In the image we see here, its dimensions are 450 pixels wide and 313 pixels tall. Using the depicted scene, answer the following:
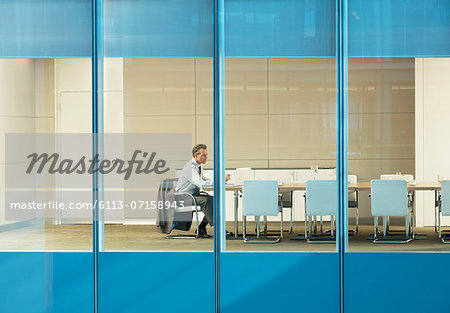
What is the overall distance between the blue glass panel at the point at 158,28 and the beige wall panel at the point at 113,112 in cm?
44

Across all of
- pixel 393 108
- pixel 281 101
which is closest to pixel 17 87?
pixel 281 101

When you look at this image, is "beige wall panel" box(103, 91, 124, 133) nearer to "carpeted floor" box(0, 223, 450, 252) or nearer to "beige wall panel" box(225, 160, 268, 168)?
"carpeted floor" box(0, 223, 450, 252)

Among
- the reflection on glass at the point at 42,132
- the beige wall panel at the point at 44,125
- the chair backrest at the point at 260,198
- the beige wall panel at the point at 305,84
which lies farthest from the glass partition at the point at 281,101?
the beige wall panel at the point at 44,125

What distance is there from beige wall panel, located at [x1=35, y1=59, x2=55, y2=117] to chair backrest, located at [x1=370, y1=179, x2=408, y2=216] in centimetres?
354

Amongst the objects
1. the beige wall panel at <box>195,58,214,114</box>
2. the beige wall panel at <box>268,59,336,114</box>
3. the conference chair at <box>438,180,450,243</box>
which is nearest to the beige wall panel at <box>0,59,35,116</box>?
the beige wall panel at <box>195,58,214,114</box>

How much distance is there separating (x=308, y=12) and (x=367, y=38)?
0.68 metres

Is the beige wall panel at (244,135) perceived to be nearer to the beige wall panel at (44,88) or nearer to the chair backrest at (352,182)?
the chair backrest at (352,182)

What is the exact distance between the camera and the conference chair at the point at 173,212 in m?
7.52

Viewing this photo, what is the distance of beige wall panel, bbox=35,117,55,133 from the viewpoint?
759 centimetres

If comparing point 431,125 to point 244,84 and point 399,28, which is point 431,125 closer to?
point 399,28

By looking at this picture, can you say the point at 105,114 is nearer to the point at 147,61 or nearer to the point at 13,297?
the point at 147,61

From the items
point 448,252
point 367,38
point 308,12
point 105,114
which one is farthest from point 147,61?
point 448,252

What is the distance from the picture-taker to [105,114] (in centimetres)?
756

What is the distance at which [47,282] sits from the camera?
24.9 ft
